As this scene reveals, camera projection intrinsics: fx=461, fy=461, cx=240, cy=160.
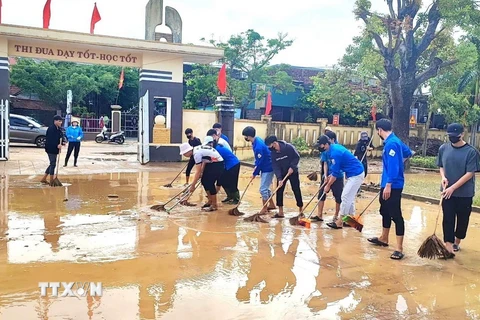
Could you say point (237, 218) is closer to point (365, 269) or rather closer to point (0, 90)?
point (365, 269)

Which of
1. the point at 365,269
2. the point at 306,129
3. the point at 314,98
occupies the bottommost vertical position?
the point at 365,269

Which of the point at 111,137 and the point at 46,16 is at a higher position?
the point at 46,16

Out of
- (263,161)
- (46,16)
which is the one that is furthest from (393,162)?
(46,16)

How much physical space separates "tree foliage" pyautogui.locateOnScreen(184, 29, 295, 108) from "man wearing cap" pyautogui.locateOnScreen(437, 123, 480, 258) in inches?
847

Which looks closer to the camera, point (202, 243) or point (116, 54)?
point (202, 243)

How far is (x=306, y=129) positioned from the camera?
1983 cm

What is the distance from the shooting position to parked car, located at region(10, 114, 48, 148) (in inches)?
787

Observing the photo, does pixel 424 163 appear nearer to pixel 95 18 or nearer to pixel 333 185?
pixel 333 185

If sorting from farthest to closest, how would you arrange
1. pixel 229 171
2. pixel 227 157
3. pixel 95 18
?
pixel 95 18 < pixel 229 171 < pixel 227 157

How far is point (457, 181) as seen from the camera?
537cm

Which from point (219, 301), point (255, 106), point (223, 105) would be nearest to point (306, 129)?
point (223, 105)

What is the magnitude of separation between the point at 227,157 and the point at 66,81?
24.2 metres

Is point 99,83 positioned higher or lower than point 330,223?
higher

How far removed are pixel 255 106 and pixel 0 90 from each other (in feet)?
60.2
